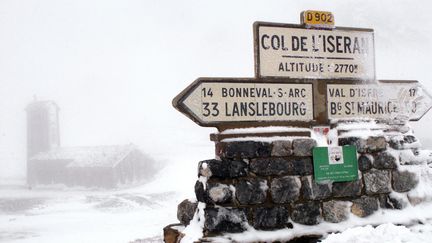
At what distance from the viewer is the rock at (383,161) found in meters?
5.05

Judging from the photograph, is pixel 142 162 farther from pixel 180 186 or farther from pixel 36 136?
pixel 36 136

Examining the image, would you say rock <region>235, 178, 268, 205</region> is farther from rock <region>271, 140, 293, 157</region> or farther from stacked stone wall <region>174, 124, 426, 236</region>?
rock <region>271, 140, 293, 157</region>

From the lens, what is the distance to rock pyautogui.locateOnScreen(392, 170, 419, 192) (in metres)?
5.09

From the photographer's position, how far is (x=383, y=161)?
16.6ft

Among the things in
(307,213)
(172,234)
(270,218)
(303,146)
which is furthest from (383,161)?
(172,234)

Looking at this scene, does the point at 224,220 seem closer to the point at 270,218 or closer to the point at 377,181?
the point at 270,218

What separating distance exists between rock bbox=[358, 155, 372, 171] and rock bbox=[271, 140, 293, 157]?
906 millimetres

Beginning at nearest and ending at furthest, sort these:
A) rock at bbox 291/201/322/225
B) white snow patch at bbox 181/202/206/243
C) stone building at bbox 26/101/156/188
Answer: white snow patch at bbox 181/202/206/243, rock at bbox 291/201/322/225, stone building at bbox 26/101/156/188

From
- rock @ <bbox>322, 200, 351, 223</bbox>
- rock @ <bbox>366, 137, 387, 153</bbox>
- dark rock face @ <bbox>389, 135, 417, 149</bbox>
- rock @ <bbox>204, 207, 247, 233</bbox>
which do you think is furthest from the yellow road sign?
rock @ <bbox>204, 207, 247, 233</bbox>

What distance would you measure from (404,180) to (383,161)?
1.21ft

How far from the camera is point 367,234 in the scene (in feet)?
13.3

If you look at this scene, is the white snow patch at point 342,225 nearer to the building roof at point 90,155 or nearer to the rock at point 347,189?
the rock at point 347,189

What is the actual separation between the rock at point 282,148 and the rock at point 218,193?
0.65 m

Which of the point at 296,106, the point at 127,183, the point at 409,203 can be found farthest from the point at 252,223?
the point at 127,183
